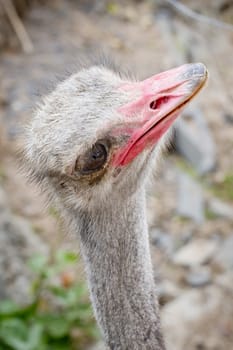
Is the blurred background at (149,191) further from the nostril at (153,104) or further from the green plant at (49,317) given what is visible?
the nostril at (153,104)

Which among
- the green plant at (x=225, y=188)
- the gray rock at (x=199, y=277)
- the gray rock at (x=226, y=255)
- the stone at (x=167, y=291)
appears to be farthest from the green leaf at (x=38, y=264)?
the green plant at (x=225, y=188)

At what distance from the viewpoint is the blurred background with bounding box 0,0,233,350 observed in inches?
147

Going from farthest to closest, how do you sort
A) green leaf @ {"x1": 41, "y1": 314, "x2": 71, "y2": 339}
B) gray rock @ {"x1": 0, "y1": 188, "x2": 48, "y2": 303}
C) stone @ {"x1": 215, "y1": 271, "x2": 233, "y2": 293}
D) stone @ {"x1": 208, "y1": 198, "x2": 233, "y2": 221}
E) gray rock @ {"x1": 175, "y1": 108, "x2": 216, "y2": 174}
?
gray rock @ {"x1": 175, "y1": 108, "x2": 216, "y2": 174} < stone @ {"x1": 208, "y1": 198, "x2": 233, "y2": 221} < stone @ {"x1": 215, "y1": 271, "x2": 233, "y2": 293} < gray rock @ {"x1": 0, "y1": 188, "x2": 48, "y2": 303} < green leaf @ {"x1": 41, "y1": 314, "x2": 71, "y2": 339}

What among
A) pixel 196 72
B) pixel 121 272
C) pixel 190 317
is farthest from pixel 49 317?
pixel 196 72

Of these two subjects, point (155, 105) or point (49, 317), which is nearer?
point (155, 105)

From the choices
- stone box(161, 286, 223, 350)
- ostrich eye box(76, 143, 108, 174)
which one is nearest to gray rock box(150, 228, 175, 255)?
stone box(161, 286, 223, 350)

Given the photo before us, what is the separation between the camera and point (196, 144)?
5254 mm

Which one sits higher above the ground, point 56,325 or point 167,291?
point 167,291

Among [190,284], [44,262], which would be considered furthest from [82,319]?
[190,284]

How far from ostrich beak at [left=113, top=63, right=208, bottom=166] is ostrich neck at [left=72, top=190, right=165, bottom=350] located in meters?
0.19

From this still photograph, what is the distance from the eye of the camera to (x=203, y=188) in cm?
504

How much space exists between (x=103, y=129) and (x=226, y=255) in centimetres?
246

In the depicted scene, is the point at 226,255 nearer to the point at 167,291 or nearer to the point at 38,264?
the point at 167,291

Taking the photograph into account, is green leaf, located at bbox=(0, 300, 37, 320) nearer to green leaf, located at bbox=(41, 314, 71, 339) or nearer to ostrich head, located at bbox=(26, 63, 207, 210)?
green leaf, located at bbox=(41, 314, 71, 339)
